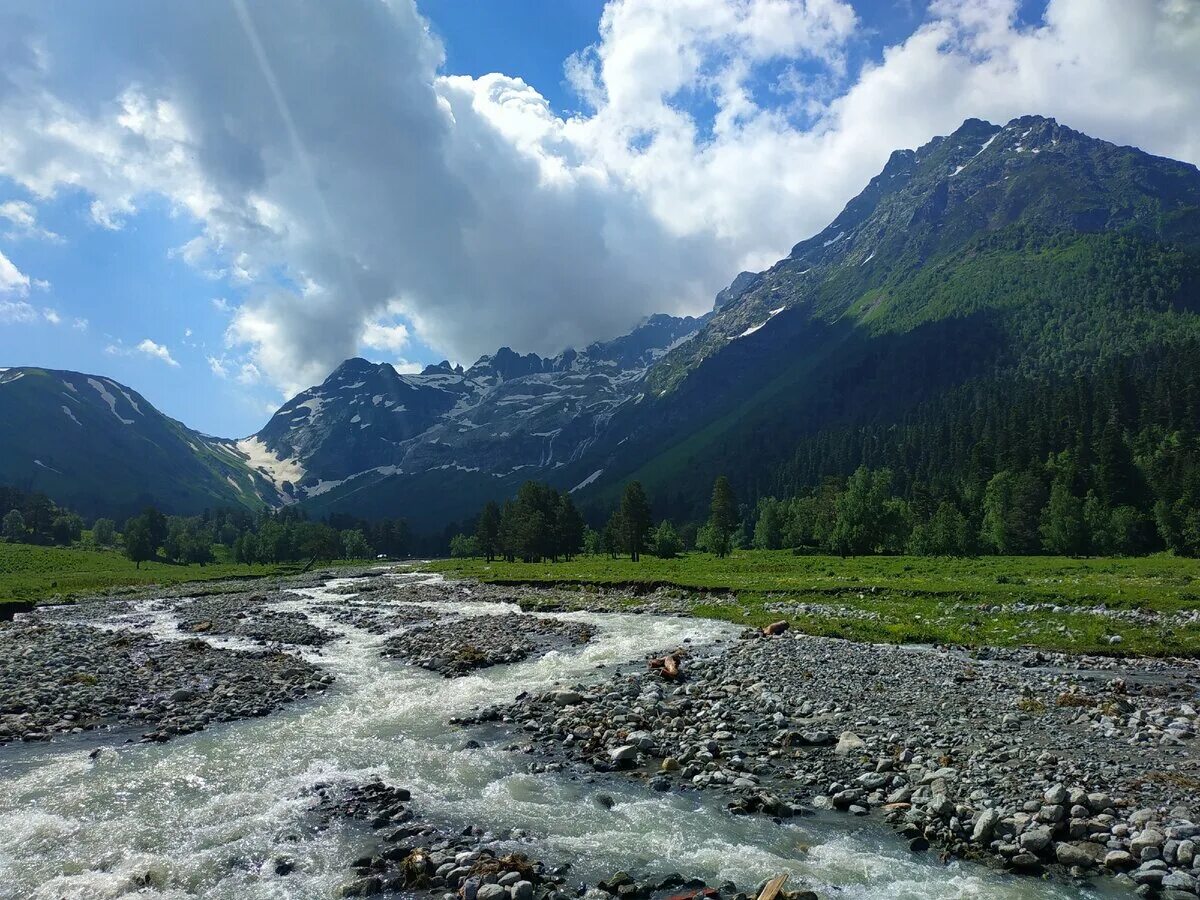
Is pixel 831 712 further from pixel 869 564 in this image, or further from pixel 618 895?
pixel 869 564

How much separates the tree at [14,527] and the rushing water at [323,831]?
233451 mm

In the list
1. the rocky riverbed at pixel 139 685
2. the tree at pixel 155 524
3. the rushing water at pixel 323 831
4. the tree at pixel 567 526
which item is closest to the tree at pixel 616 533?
the tree at pixel 567 526

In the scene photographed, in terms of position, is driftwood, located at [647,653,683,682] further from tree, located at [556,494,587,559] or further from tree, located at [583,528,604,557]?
tree, located at [583,528,604,557]

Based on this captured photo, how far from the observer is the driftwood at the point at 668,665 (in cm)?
2436

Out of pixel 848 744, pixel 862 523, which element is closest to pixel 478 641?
pixel 848 744

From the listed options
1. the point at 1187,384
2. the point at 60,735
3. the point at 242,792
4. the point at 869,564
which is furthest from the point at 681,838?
the point at 1187,384

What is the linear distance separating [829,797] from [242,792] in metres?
13.6

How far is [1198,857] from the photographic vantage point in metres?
9.91

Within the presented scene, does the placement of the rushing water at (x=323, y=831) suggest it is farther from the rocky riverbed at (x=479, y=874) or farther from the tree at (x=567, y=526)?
the tree at (x=567, y=526)

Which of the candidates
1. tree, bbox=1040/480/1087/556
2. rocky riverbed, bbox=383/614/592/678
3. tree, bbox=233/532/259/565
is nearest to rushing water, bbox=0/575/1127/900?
rocky riverbed, bbox=383/614/592/678

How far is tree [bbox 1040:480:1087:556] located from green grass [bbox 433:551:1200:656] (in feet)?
109

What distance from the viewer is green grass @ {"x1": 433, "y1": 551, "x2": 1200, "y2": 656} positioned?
2928 cm

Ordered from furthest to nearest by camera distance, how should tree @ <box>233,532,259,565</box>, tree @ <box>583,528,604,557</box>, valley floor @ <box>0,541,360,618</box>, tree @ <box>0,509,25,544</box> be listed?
tree @ <box>233,532,259,565</box> → tree @ <box>0,509,25,544</box> → tree @ <box>583,528,604,557</box> → valley floor @ <box>0,541,360,618</box>

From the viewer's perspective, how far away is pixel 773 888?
9.97 m
